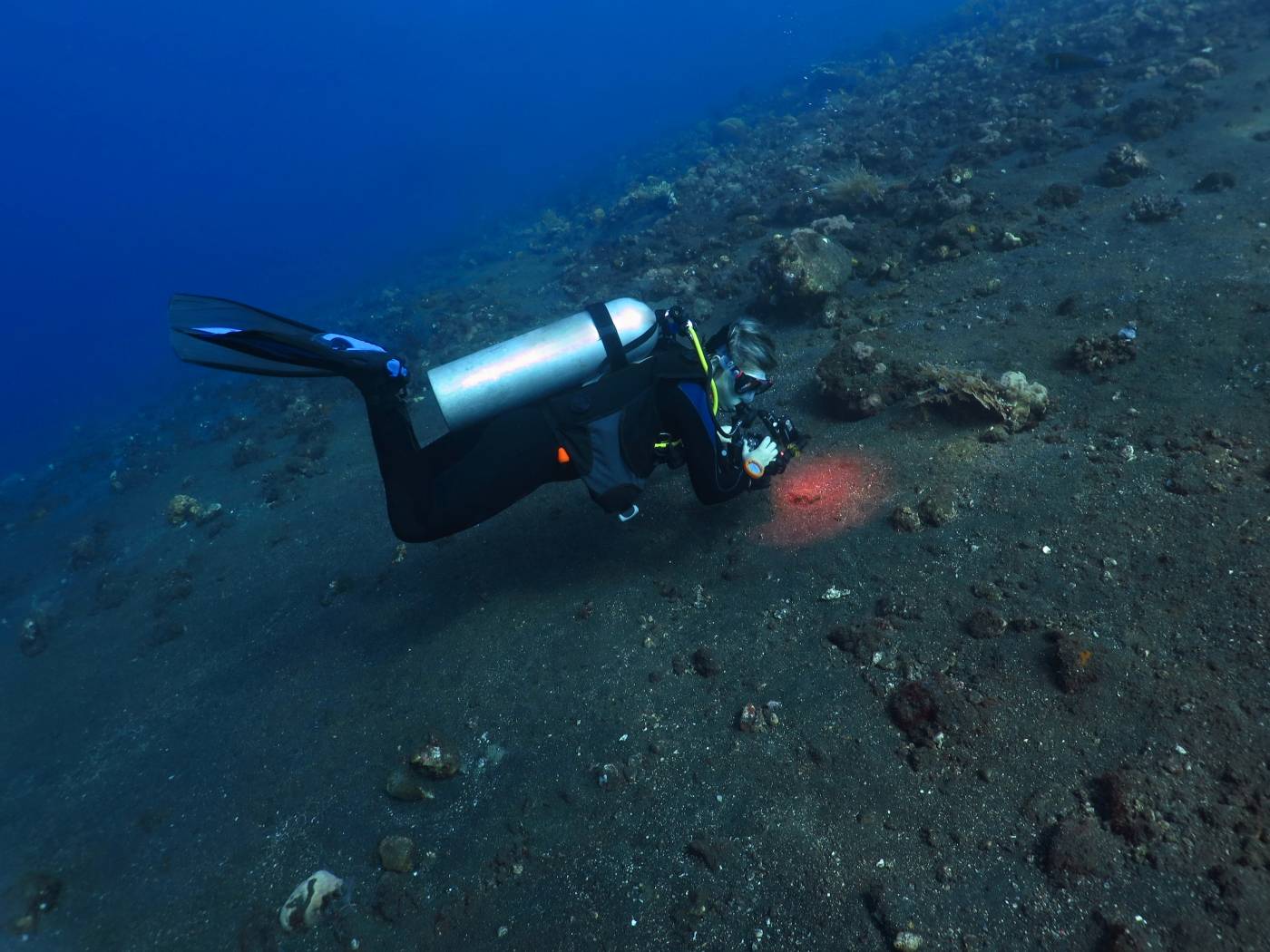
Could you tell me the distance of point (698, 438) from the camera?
16.8ft

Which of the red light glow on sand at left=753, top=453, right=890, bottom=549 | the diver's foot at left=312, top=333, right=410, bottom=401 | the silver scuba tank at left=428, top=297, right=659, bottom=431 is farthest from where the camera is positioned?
the red light glow on sand at left=753, top=453, right=890, bottom=549

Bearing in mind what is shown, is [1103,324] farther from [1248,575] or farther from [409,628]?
[409,628]

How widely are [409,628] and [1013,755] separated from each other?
5.74 meters

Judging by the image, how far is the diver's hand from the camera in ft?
17.8

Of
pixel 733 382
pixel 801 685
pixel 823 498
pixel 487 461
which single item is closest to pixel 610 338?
pixel 733 382

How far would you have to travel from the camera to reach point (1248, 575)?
13.9 feet

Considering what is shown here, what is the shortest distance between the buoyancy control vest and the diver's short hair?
622mm

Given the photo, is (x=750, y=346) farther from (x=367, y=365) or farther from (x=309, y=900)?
(x=309, y=900)

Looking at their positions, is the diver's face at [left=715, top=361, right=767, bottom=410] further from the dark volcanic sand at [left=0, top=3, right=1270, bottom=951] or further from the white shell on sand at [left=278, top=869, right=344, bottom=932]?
the white shell on sand at [left=278, top=869, right=344, bottom=932]

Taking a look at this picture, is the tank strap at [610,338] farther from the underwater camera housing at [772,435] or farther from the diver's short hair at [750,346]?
the underwater camera housing at [772,435]

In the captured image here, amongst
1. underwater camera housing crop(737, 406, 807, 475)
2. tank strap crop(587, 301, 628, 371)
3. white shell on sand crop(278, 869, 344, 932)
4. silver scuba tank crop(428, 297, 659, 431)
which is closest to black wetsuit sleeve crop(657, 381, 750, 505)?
underwater camera housing crop(737, 406, 807, 475)

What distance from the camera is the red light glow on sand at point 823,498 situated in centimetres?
591

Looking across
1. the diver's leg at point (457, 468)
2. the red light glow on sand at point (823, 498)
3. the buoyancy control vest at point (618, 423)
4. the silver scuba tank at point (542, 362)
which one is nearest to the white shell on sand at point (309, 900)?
the diver's leg at point (457, 468)

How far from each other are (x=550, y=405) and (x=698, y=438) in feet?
4.54
